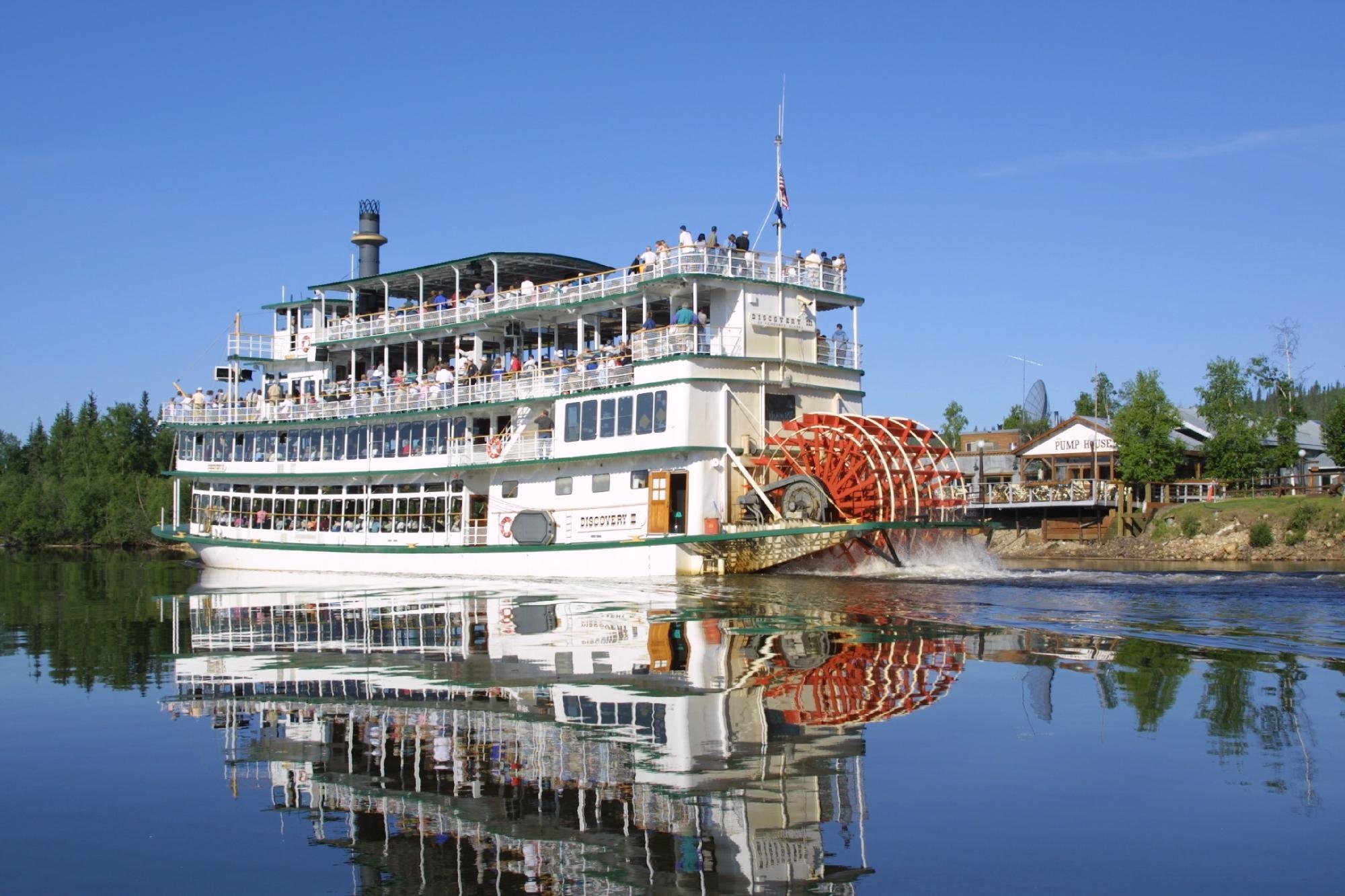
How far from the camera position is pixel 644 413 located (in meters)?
27.3

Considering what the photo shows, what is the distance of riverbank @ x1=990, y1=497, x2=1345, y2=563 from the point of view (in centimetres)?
3934

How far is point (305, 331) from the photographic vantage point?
37531mm

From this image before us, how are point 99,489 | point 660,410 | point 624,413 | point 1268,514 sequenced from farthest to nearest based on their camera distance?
1. point 99,489
2. point 1268,514
3. point 624,413
4. point 660,410

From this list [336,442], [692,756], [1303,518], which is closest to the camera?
[692,756]

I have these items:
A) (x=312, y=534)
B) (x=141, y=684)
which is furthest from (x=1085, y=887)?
(x=312, y=534)

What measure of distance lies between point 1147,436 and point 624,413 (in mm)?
32025

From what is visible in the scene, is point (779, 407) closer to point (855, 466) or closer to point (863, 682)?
point (855, 466)

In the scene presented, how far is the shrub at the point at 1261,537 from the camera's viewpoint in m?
40.5

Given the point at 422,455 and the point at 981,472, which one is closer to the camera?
the point at 422,455

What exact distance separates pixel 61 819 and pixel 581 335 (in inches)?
878

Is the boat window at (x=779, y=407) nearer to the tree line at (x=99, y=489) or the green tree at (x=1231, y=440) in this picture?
the green tree at (x=1231, y=440)

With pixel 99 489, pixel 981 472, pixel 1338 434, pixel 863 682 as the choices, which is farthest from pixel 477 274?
pixel 99 489

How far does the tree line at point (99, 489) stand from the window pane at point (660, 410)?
48.6 m

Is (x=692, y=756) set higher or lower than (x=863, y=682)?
lower
